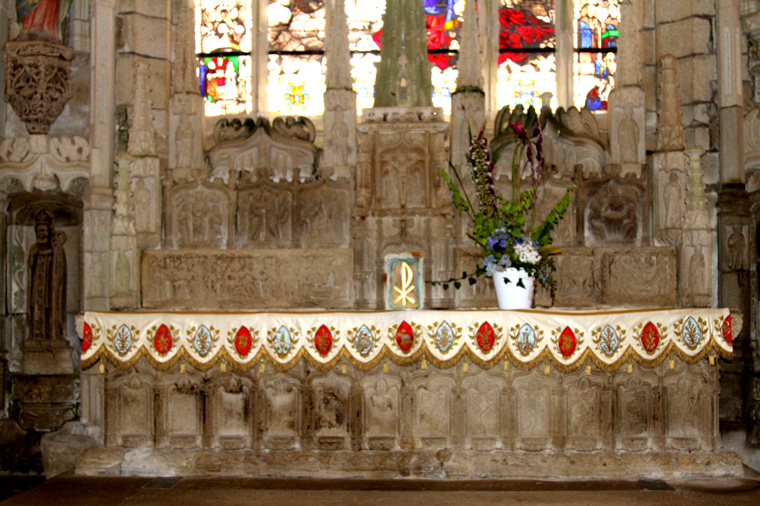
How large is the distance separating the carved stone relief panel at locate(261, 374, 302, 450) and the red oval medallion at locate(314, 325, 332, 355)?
1.07 ft

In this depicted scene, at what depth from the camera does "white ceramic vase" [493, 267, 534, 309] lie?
6.35 meters

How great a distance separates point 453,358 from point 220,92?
509 cm

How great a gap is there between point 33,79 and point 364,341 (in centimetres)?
494

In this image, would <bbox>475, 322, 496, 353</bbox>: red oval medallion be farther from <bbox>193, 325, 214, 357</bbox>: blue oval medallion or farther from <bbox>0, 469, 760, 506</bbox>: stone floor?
<bbox>193, 325, 214, 357</bbox>: blue oval medallion

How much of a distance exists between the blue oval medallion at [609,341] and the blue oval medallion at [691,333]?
1.67 feet

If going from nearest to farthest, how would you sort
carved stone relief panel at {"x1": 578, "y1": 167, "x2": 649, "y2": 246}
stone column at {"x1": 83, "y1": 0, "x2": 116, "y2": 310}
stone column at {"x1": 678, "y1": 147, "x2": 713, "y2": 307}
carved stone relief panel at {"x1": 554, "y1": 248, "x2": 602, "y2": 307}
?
1. stone column at {"x1": 678, "y1": 147, "x2": 713, "y2": 307}
2. carved stone relief panel at {"x1": 554, "y1": 248, "x2": 602, "y2": 307}
3. carved stone relief panel at {"x1": 578, "y1": 167, "x2": 649, "y2": 246}
4. stone column at {"x1": 83, "y1": 0, "x2": 116, "y2": 310}

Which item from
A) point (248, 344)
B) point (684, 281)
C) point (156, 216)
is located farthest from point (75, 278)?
point (684, 281)

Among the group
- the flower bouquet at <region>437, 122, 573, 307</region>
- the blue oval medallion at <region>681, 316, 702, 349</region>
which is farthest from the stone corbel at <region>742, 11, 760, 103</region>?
the blue oval medallion at <region>681, 316, 702, 349</region>

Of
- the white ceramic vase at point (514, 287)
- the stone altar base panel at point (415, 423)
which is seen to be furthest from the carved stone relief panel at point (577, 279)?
the stone altar base panel at point (415, 423)

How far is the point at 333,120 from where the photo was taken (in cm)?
812

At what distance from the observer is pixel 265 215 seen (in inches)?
313

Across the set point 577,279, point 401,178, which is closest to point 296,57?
point 401,178

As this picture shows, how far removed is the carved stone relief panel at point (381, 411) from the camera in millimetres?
6129

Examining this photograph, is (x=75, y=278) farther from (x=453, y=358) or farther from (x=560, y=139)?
(x=560, y=139)
